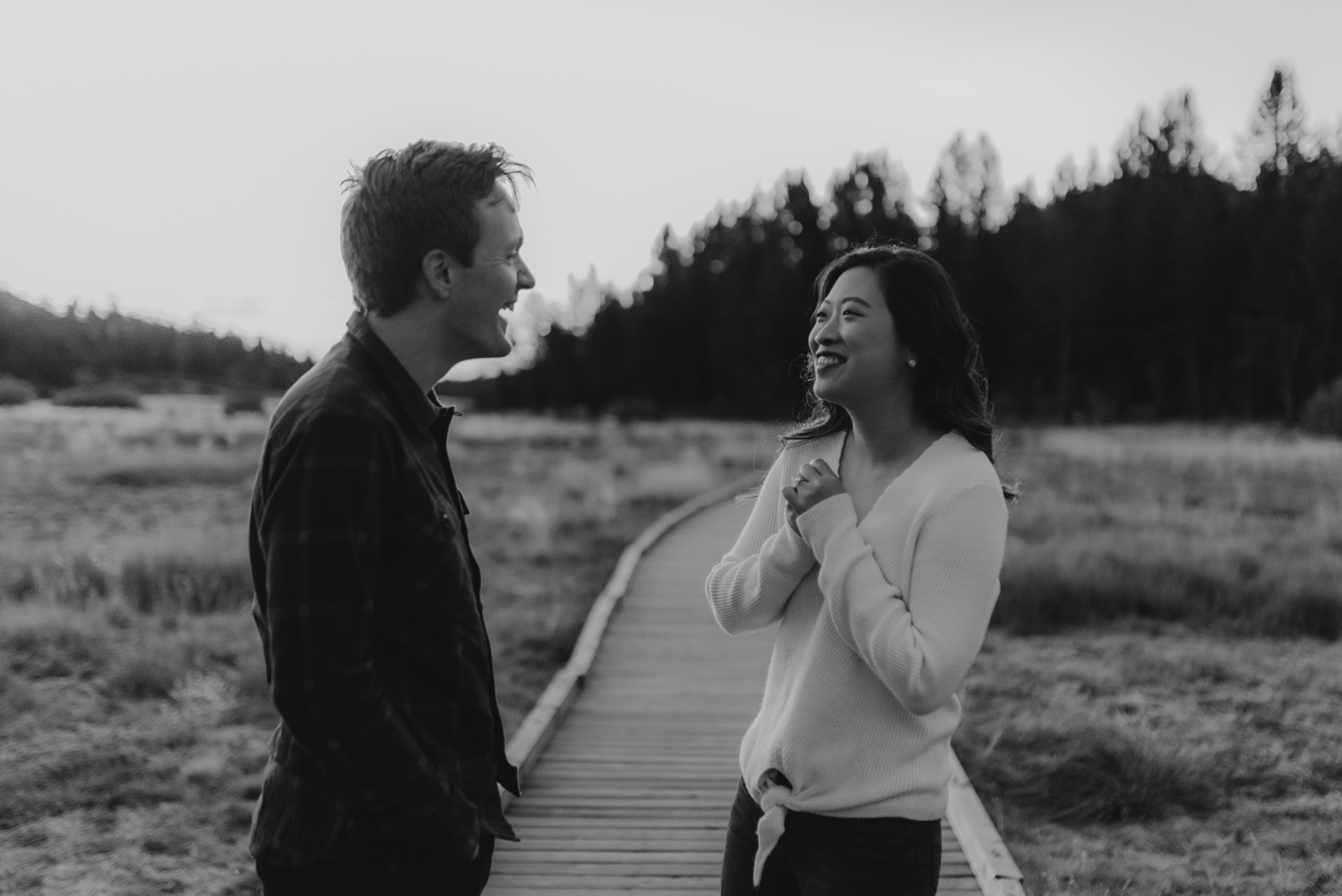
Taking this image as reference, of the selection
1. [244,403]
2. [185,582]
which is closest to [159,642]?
[185,582]

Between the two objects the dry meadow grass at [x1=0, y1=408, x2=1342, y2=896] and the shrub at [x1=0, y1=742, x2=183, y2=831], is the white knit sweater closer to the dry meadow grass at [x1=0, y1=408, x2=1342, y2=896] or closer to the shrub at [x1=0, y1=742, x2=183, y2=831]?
the dry meadow grass at [x1=0, y1=408, x2=1342, y2=896]

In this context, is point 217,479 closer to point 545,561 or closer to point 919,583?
point 545,561

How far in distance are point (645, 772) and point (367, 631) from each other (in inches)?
151

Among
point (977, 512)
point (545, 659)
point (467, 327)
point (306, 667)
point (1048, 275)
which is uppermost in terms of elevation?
point (1048, 275)

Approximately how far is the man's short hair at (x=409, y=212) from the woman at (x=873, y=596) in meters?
0.75

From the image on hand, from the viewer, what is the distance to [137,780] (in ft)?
15.8

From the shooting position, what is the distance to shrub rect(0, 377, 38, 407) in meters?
15.5

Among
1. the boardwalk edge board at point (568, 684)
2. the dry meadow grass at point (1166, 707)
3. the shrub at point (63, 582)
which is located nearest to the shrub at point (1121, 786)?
the dry meadow grass at point (1166, 707)

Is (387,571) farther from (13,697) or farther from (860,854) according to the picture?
(13,697)

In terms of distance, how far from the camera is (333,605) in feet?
4.78

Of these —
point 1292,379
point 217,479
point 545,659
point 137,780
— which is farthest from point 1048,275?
point 137,780

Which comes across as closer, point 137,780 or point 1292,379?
point 137,780

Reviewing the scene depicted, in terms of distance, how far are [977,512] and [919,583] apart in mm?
172

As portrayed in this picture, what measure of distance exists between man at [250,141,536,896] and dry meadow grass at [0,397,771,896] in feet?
8.73
